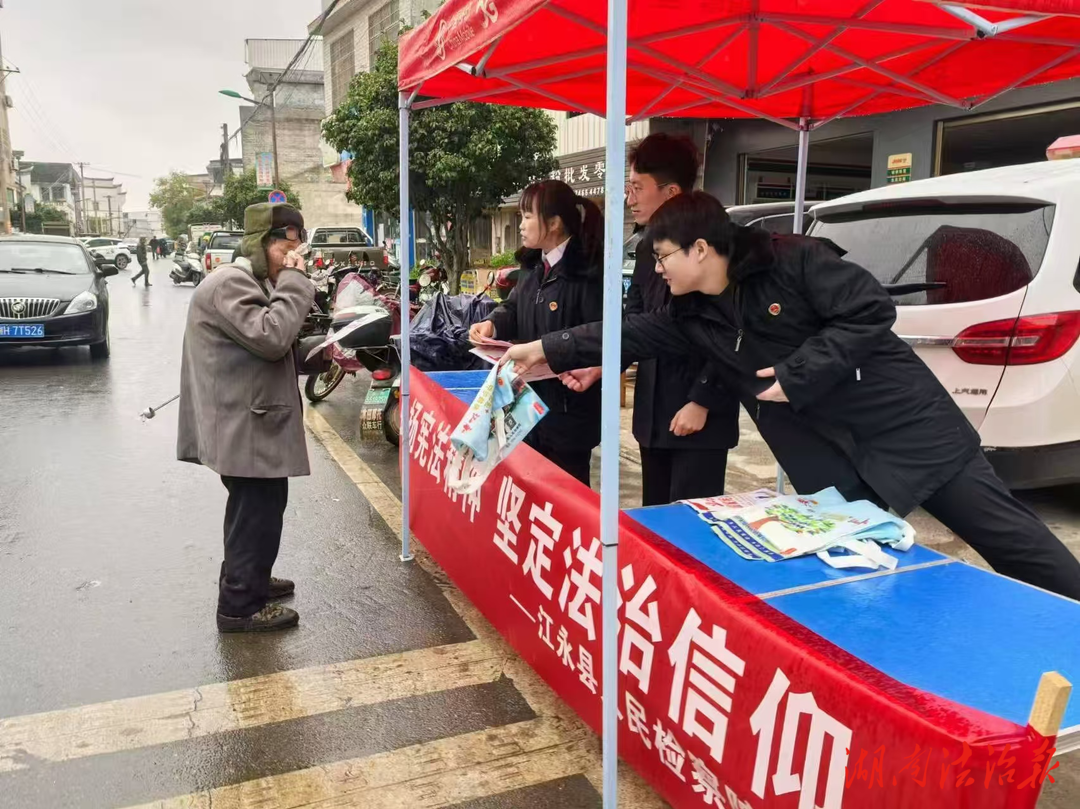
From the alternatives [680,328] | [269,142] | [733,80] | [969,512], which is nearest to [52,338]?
[733,80]

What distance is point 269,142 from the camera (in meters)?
55.5

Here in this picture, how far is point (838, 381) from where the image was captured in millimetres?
2367

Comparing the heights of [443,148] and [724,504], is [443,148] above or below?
above

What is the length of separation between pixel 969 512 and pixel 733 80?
2.59 metres

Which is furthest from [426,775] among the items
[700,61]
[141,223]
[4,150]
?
[141,223]

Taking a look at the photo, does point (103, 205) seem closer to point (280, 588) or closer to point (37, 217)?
point (37, 217)

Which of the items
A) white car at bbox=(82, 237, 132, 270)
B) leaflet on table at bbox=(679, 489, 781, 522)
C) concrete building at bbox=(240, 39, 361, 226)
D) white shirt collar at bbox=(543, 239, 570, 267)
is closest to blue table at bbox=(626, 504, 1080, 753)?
leaflet on table at bbox=(679, 489, 781, 522)

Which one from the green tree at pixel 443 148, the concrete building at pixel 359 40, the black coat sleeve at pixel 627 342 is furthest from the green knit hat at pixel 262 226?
the concrete building at pixel 359 40

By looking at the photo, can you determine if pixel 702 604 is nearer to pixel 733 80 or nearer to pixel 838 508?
pixel 838 508

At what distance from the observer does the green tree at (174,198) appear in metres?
88.1

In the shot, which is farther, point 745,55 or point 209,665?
point 745,55

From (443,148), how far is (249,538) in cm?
1142

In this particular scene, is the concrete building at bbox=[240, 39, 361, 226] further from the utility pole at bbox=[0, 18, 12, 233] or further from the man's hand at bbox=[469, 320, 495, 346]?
the man's hand at bbox=[469, 320, 495, 346]

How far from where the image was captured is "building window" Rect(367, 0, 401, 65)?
27.7 m
